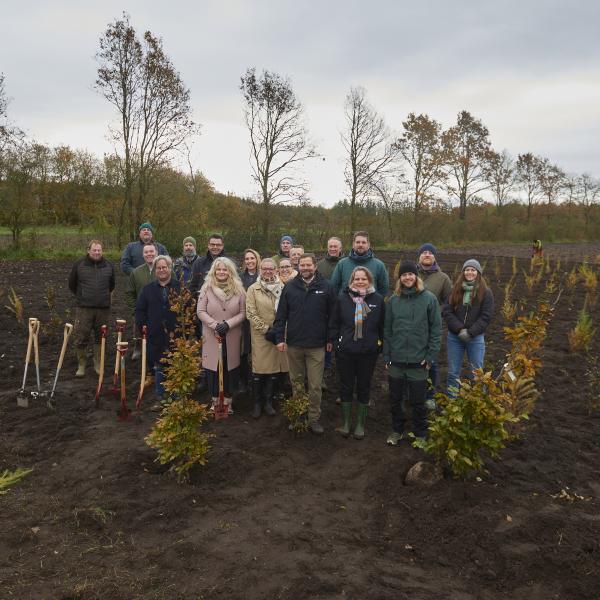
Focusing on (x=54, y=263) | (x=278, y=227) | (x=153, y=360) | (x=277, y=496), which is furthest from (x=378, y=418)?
(x=278, y=227)

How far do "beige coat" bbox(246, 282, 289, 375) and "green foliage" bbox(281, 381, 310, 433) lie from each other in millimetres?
480

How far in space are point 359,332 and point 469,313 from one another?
48.7 inches

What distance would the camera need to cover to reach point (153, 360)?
5992 millimetres

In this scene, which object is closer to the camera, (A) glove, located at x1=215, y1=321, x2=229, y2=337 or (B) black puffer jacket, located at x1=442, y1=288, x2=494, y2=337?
(B) black puffer jacket, located at x1=442, y1=288, x2=494, y2=337

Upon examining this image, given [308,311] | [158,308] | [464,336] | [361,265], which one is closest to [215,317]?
[158,308]

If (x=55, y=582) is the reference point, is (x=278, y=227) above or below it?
above

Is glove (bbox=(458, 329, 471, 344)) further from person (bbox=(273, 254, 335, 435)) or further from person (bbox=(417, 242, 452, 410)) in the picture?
person (bbox=(273, 254, 335, 435))

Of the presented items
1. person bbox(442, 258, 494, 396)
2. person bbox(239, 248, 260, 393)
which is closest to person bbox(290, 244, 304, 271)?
person bbox(239, 248, 260, 393)

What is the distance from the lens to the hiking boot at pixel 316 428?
5.08 meters

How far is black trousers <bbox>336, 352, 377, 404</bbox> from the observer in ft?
16.2

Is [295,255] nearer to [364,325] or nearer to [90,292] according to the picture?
[364,325]

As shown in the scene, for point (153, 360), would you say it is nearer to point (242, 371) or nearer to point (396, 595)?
point (242, 371)

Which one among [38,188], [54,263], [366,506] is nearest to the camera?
[366,506]

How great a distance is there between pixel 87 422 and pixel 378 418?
10.2ft
